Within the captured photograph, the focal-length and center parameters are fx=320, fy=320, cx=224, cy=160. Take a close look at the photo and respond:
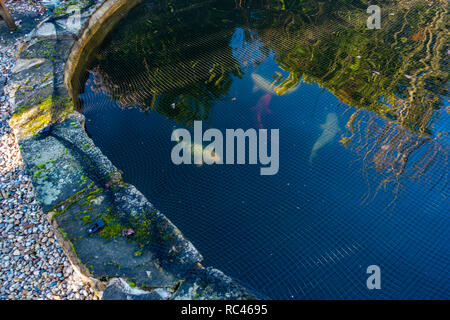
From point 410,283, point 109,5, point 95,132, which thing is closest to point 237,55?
point 95,132

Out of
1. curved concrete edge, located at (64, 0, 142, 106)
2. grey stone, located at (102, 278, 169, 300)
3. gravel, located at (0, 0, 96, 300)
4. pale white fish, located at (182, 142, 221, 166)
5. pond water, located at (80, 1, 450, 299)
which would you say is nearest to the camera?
grey stone, located at (102, 278, 169, 300)

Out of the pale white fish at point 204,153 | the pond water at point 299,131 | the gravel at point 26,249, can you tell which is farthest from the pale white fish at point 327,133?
the gravel at point 26,249

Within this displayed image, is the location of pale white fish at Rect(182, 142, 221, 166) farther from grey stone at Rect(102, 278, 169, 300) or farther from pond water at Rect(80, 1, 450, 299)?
grey stone at Rect(102, 278, 169, 300)

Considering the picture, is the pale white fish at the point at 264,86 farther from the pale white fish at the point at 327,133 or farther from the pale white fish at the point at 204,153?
the pale white fish at the point at 204,153

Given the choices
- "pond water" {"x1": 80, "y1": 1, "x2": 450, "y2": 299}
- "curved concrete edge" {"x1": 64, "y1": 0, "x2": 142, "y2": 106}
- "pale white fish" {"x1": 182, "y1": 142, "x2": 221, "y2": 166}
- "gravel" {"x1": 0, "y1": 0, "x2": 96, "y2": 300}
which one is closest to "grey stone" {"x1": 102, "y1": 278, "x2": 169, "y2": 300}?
"gravel" {"x1": 0, "y1": 0, "x2": 96, "y2": 300}

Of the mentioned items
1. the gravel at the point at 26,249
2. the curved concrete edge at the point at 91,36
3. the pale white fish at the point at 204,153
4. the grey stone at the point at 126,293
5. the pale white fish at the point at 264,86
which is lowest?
the gravel at the point at 26,249

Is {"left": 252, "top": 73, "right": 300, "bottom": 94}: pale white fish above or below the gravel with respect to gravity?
above

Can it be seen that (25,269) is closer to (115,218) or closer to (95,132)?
(115,218)

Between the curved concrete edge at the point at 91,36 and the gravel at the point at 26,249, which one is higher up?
the curved concrete edge at the point at 91,36
